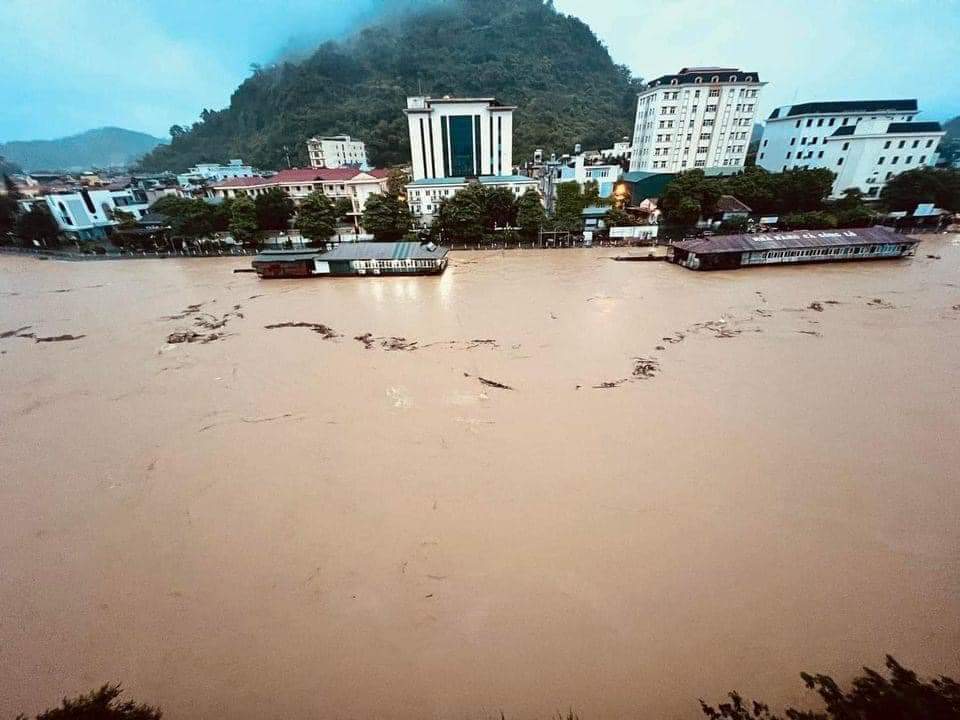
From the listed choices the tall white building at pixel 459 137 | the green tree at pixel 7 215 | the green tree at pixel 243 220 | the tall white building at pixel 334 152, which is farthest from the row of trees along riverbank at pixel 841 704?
the tall white building at pixel 334 152

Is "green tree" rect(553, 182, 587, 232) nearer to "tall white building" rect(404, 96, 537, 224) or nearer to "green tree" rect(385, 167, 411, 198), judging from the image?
"tall white building" rect(404, 96, 537, 224)

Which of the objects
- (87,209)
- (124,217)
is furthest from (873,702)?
(87,209)

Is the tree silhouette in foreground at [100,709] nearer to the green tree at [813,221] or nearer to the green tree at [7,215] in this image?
the green tree at [813,221]

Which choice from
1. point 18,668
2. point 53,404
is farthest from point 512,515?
point 53,404

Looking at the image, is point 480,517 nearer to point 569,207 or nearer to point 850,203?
point 569,207

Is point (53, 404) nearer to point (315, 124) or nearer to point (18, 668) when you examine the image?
point (18, 668)

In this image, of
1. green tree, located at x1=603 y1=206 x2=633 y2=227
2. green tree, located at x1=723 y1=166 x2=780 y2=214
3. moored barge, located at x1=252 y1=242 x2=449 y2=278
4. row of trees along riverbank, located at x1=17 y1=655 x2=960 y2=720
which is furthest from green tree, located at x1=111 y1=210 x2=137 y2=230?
green tree, located at x1=723 y1=166 x2=780 y2=214
